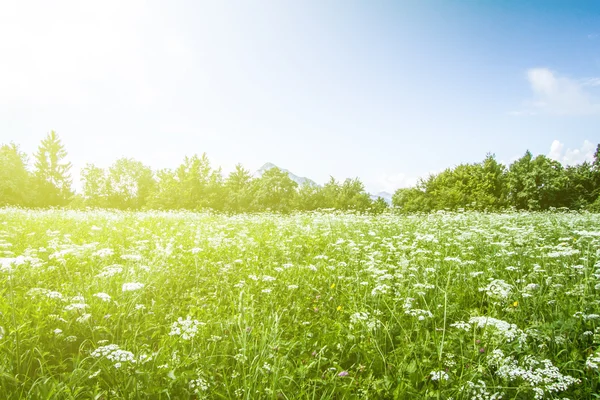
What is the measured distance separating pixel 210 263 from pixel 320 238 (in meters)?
3.12

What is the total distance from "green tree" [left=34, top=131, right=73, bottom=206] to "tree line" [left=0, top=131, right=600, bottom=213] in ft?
2.81

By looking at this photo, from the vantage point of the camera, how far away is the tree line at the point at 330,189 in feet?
130

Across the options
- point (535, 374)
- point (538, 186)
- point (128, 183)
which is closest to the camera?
point (535, 374)

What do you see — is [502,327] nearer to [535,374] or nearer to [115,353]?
[535,374]

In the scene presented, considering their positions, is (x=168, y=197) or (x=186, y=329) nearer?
(x=186, y=329)

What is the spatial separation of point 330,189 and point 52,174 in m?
52.2

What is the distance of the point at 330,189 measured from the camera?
150ft

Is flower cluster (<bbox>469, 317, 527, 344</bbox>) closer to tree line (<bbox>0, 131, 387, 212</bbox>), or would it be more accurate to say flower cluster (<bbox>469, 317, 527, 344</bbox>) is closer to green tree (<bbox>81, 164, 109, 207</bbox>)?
tree line (<bbox>0, 131, 387, 212</bbox>)

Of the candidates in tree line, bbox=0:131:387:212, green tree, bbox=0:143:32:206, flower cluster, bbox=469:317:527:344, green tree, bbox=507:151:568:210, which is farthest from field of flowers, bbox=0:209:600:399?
green tree, bbox=0:143:32:206

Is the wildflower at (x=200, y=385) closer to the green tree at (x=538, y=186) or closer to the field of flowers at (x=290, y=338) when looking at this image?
the field of flowers at (x=290, y=338)

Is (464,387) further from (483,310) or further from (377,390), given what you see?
(483,310)

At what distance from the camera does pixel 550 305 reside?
12.7ft

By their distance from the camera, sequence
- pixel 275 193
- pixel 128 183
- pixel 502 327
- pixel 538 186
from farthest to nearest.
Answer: pixel 128 183 → pixel 275 193 → pixel 538 186 → pixel 502 327

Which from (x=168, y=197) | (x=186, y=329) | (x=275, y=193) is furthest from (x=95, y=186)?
(x=186, y=329)
